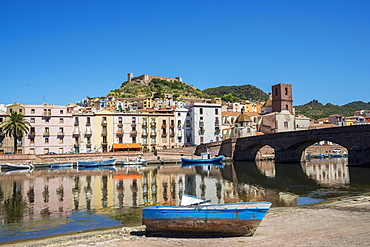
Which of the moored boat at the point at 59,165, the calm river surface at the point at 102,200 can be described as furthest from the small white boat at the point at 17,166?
the calm river surface at the point at 102,200

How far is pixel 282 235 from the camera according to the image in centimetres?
1277

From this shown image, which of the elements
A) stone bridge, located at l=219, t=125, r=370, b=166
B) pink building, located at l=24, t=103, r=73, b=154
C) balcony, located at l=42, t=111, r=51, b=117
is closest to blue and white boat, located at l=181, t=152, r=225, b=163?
stone bridge, located at l=219, t=125, r=370, b=166

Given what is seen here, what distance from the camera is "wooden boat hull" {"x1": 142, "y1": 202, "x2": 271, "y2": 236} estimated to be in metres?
12.5

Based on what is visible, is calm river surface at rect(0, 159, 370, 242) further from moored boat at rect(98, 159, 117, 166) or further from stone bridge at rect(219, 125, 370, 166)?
moored boat at rect(98, 159, 117, 166)

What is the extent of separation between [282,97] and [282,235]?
90.8 m

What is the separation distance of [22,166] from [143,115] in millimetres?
29879

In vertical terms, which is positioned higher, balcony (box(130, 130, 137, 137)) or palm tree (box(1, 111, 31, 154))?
palm tree (box(1, 111, 31, 154))

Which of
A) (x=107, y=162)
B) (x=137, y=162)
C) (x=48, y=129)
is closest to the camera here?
(x=107, y=162)

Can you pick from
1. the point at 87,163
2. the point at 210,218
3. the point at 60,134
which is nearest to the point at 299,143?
the point at 87,163

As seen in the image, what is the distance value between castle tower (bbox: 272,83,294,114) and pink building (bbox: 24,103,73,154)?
58082 mm

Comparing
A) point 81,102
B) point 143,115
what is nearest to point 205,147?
point 143,115

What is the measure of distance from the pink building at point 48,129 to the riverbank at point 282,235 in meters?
64.6

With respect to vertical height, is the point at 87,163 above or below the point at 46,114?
below

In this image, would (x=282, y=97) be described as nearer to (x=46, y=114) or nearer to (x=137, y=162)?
(x=137, y=162)
